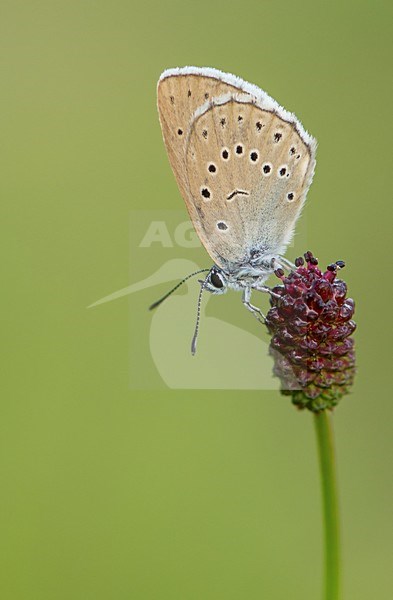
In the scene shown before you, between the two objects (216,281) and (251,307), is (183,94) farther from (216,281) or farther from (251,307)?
(251,307)

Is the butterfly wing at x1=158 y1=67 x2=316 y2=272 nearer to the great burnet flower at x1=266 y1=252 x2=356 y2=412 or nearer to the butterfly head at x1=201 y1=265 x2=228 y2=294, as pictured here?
the butterfly head at x1=201 y1=265 x2=228 y2=294

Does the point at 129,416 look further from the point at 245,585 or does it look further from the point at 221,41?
the point at 221,41

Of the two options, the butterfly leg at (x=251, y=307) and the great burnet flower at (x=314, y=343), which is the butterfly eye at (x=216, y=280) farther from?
the great burnet flower at (x=314, y=343)

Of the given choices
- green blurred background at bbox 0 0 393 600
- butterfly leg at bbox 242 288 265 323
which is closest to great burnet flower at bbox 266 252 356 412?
butterfly leg at bbox 242 288 265 323

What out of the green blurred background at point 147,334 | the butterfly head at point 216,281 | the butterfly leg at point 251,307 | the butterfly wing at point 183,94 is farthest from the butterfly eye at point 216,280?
the green blurred background at point 147,334

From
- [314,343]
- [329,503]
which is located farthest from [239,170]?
[329,503]
